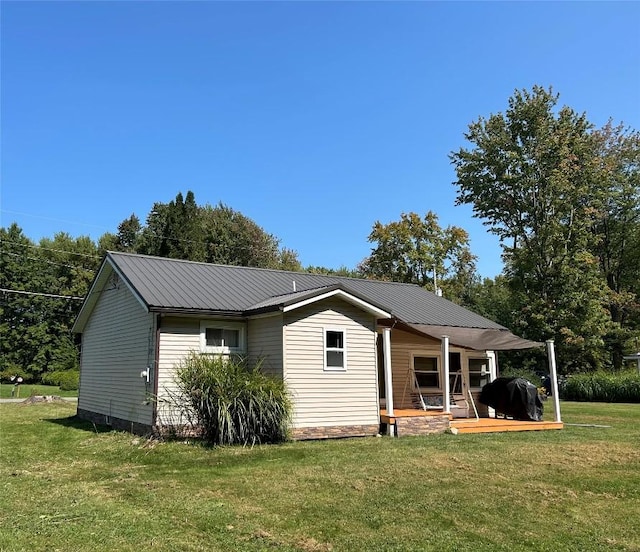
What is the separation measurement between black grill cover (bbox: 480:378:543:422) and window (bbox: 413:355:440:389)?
157 centimetres

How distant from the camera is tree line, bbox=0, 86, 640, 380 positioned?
32656 millimetres

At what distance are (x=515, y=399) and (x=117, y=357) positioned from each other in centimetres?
1130

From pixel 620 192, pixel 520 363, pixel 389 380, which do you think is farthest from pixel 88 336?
pixel 620 192

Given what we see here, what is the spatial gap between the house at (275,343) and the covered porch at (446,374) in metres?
0.05

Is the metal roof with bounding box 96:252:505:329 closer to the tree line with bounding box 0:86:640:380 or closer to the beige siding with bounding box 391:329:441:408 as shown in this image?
the beige siding with bounding box 391:329:441:408

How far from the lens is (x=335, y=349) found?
12922mm

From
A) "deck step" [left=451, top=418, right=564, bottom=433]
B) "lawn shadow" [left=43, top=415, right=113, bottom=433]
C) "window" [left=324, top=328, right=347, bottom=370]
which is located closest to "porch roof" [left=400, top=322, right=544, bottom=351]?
"deck step" [left=451, top=418, right=564, bottom=433]

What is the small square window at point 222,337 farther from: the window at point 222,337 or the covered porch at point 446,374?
the covered porch at point 446,374

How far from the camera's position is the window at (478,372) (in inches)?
691

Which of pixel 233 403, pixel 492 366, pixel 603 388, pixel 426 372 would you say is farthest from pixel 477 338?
pixel 603 388

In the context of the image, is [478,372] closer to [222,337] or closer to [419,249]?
[222,337]

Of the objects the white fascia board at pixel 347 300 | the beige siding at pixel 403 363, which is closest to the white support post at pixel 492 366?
the beige siding at pixel 403 363

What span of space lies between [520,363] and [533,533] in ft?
110

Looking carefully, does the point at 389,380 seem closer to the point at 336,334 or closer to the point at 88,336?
the point at 336,334
